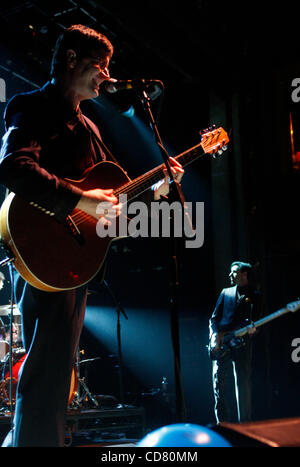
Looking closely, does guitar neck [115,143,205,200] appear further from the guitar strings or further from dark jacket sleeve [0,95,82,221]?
dark jacket sleeve [0,95,82,221]

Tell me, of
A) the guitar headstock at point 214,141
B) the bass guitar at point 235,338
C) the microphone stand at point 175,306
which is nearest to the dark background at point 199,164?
the bass guitar at point 235,338

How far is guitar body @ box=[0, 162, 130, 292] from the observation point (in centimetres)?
187

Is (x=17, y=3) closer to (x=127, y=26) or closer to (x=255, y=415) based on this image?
(x=127, y=26)

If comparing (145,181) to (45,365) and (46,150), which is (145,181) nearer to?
(46,150)

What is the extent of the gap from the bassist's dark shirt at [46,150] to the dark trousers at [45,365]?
394mm

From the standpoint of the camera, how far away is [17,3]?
19.0 feet

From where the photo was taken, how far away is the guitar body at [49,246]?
6.15 feet

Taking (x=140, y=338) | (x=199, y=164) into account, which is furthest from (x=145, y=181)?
(x=140, y=338)

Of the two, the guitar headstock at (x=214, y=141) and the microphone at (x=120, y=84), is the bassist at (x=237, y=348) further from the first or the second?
the microphone at (x=120, y=84)

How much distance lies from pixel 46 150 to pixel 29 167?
0.73 feet

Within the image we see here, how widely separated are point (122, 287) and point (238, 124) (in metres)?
3.71

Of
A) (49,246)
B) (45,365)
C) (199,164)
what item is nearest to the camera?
(45,365)

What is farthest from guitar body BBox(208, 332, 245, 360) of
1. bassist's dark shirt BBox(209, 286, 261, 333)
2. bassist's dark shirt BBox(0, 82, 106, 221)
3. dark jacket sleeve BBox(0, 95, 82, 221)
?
dark jacket sleeve BBox(0, 95, 82, 221)

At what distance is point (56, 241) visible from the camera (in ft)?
6.62
